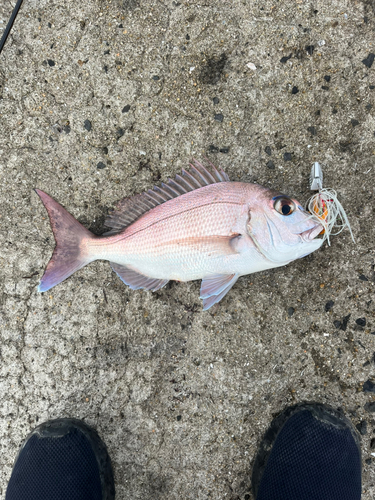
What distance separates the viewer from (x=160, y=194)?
6.53 feet

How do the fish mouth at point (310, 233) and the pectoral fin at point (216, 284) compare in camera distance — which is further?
the pectoral fin at point (216, 284)

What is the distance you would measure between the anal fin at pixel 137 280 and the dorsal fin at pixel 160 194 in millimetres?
255

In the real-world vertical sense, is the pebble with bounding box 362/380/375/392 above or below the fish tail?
below

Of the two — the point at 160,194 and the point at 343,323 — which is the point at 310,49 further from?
the point at 343,323

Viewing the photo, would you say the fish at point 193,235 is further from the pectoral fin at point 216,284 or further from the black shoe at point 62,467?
the black shoe at point 62,467

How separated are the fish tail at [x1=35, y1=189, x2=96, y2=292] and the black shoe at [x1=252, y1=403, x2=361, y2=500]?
1654mm

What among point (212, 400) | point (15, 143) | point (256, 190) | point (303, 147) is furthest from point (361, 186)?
point (15, 143)

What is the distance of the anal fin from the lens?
199cm

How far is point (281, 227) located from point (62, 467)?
1993 millimetres

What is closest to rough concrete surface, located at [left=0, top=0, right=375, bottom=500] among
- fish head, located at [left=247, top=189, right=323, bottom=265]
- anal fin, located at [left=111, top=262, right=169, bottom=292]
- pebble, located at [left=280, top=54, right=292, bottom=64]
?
pebble, located at [left=280, top=54, right=292, bottom=64]

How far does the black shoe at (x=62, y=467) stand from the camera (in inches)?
77.0

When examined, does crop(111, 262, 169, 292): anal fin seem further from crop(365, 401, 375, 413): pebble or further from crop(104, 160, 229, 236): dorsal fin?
→ crop(365, 401, 375, 413): pebble

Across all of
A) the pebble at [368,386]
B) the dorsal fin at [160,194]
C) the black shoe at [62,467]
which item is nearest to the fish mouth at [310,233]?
the dorsal fin at [160,194]

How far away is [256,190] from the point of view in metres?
1.80
